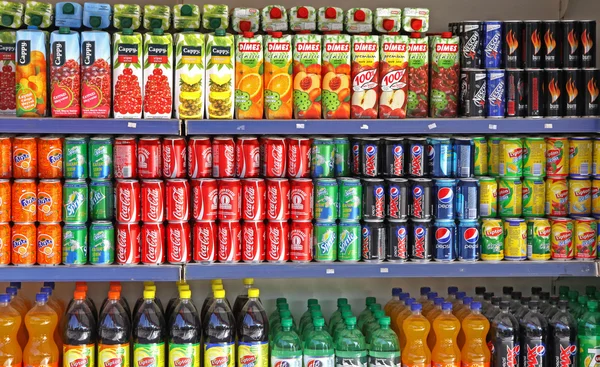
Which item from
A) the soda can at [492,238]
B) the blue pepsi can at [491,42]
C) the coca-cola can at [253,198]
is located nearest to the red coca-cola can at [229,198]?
the coca-cola can at [253,198]

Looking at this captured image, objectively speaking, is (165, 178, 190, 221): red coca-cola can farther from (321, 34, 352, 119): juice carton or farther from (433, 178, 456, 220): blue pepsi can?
(433, 178, 456, 220): blue pepsi can

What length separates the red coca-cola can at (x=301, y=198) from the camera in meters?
3.35

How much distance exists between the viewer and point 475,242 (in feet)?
11.3

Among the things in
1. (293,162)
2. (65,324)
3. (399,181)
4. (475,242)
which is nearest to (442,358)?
(475,242)

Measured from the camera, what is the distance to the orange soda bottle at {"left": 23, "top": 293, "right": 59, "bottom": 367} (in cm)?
329

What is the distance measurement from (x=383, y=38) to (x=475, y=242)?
0.92 m

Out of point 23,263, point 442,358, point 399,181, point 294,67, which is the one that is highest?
point 294,67

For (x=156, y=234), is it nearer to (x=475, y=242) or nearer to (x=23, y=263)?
(x=23, y=263)

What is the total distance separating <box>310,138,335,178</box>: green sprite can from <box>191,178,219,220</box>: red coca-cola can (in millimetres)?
413

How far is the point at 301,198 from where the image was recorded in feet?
11.0

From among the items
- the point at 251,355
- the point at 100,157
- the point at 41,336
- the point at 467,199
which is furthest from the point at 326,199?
the point at 41,336

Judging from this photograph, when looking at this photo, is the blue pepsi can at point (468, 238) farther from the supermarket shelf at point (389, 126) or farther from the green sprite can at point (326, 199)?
the green sprite can at point (326, 199)

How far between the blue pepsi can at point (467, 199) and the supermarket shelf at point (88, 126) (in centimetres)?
116

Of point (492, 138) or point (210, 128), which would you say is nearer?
point (210, 128)
